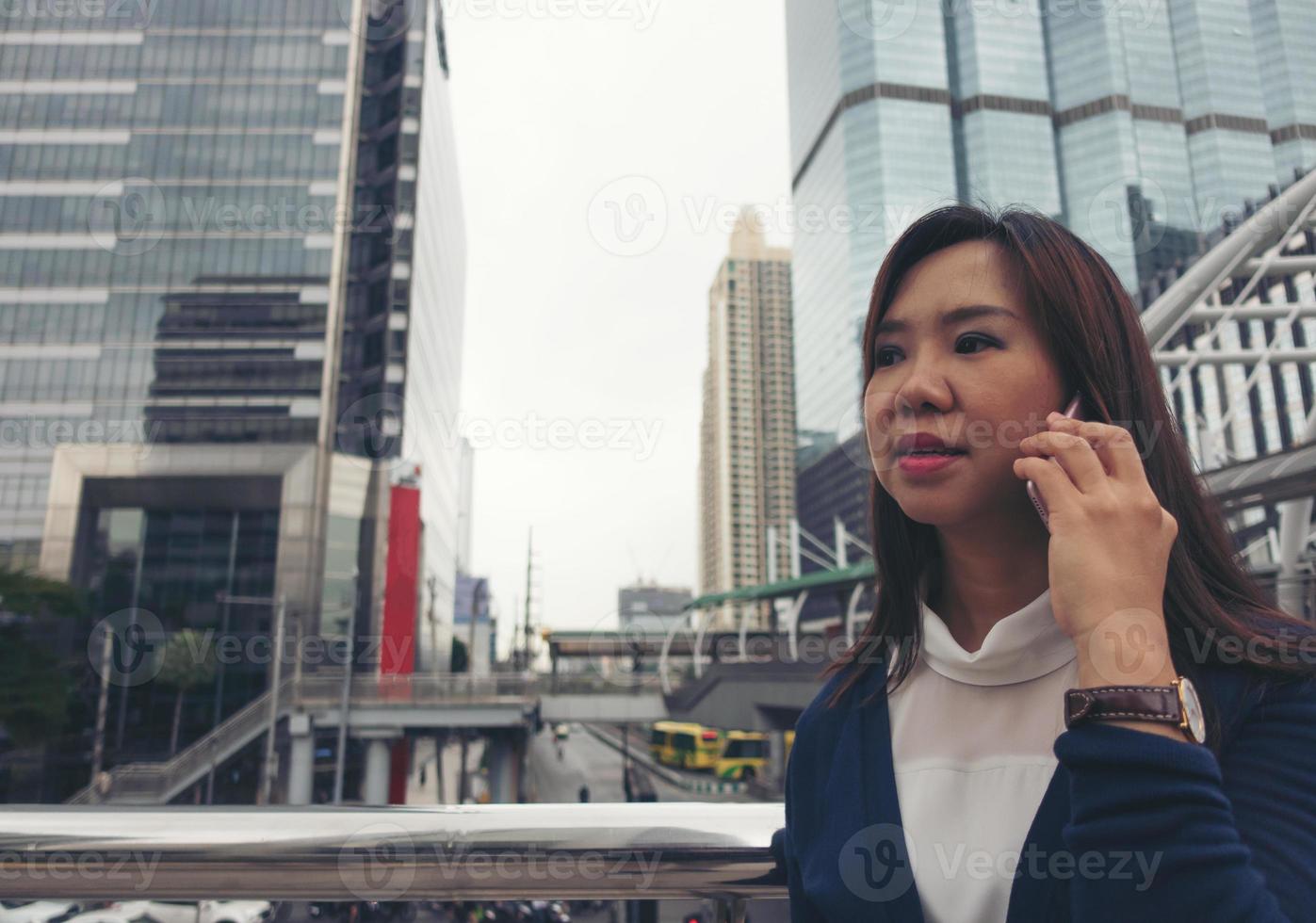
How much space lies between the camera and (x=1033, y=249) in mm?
1074

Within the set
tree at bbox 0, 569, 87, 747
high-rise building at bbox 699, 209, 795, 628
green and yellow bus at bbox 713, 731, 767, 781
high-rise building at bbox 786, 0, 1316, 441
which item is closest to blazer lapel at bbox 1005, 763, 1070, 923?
tree at bbox 0, 569, 87, 747

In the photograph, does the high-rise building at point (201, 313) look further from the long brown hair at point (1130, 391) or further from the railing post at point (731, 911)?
the long brown hair at point (1130, 391)

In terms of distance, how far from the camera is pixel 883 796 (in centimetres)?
Answer: 112

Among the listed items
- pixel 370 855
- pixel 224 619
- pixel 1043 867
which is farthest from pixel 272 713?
pixel 1043 867

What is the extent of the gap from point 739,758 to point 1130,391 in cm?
3883

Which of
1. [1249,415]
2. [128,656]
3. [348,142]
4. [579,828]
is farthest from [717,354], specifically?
[579,828]

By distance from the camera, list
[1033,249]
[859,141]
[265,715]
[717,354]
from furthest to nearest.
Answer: [717,354] → [859,141] → [265,715] → [1033,249]

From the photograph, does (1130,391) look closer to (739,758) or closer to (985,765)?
(985,765)

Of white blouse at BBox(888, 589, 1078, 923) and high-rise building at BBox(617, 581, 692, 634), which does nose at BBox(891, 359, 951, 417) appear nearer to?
white blouse at BBox(888, 589, 1078, 923)

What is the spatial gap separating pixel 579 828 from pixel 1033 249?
1148 millimetres

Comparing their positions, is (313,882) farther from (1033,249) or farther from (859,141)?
(859,141)

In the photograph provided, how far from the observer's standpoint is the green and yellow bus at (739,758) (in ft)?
121

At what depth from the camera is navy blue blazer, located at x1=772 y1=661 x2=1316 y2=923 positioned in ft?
2.35

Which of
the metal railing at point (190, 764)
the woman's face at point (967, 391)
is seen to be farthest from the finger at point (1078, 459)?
the metal railing at point (190, 764)
